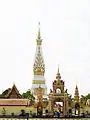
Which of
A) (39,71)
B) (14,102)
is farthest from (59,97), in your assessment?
(39,71)

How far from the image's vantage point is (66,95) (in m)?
59.1

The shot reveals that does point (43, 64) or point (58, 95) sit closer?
point (58, 95)

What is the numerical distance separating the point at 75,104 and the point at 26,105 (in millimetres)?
6082

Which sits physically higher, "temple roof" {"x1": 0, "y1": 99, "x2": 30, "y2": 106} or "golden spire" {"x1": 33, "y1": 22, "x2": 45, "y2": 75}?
"golden spire" {"x1": 33, "y1": 22, "x2": 45, "y2": 75}

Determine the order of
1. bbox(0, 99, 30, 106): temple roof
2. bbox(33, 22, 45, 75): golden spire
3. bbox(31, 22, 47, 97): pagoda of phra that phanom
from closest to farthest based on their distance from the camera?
bbox(0, 99, 30, 106): temple roof
bbox(31, 22, 47, 97): pagoda of phra that phanom
bbox(33, 22, 45, 75): golden spire

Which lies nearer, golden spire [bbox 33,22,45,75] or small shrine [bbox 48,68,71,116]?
small shrine [bbox 48,68,71,116]

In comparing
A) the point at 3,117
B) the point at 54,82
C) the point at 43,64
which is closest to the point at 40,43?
the point at 43,64

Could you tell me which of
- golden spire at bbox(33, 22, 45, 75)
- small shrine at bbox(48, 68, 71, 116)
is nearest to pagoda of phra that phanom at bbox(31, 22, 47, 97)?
golden spire at bbox(33, 22, 45, 75)

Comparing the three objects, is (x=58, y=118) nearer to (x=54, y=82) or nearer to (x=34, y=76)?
(x=54, y=82)

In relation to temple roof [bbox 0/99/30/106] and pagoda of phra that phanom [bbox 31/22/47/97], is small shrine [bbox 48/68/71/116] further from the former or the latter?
pagoda of phra that phanom [bbox 31/22/47/97]

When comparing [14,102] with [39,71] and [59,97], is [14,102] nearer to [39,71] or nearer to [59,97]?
[59,97]

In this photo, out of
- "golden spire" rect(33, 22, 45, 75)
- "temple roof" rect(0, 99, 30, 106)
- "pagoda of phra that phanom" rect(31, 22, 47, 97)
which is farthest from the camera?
"golden spire" rect(33, 22, 45, 75)

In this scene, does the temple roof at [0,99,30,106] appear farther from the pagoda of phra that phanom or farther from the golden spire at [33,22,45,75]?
the golden spire at [33,22,45,75]

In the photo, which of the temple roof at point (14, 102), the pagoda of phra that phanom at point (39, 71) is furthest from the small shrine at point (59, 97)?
the pagoda of phra that phanom at point (39, 71)
